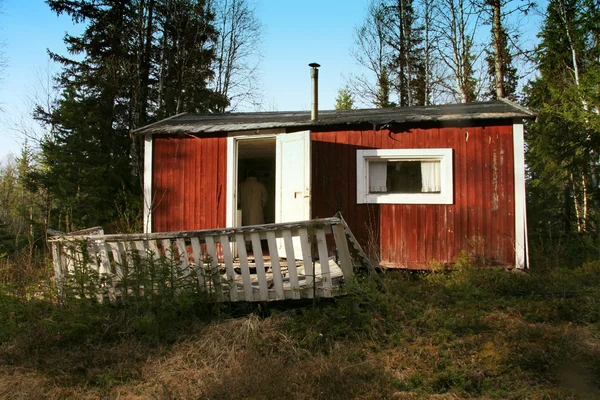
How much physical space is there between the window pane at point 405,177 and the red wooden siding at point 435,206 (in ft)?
1.02

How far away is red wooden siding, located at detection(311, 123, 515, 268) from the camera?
6922mm

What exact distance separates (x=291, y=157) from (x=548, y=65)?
1124 centimetres

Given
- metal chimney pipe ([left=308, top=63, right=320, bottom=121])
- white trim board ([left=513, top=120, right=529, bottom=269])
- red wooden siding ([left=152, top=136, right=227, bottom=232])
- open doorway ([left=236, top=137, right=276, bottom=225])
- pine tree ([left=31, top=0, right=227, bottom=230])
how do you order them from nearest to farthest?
white trim board ([left=513, top=120, right=529, bottom=269]) → metal chimney pipe ([left=308, top=63, right=320, bottom=121]) → red wooden siding ([left=152, top=136, right=227, bottom=232]) → open doorway ([left=236, top=137, right=276, bottom=225]) → pine tree ([left=31, top=0, right=227, bottom=230])

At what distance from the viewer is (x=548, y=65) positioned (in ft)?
44.0

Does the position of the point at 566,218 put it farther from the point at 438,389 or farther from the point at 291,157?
the point at 438,389

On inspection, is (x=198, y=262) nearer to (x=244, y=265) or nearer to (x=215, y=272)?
(x=215, y=272)

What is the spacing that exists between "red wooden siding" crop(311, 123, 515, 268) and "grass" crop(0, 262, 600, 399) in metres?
1.87

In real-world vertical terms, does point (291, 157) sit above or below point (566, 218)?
above

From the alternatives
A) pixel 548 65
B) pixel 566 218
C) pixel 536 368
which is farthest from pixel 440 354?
pixel 548 65

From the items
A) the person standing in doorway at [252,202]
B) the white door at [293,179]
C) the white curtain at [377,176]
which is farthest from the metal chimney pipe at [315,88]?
the person standing in doorway at [252,202]

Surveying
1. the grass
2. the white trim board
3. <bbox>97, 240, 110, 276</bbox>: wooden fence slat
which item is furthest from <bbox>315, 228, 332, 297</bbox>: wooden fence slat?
the white trim board

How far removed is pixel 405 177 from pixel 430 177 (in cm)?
45

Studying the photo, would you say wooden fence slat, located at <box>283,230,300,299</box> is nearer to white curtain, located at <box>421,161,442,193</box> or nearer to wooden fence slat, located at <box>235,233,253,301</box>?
wooden fence slat, located at <box>235,233,253,301</box>

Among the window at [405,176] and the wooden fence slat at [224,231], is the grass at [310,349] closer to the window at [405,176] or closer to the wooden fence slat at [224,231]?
the wooden fence slat at [224,231]
